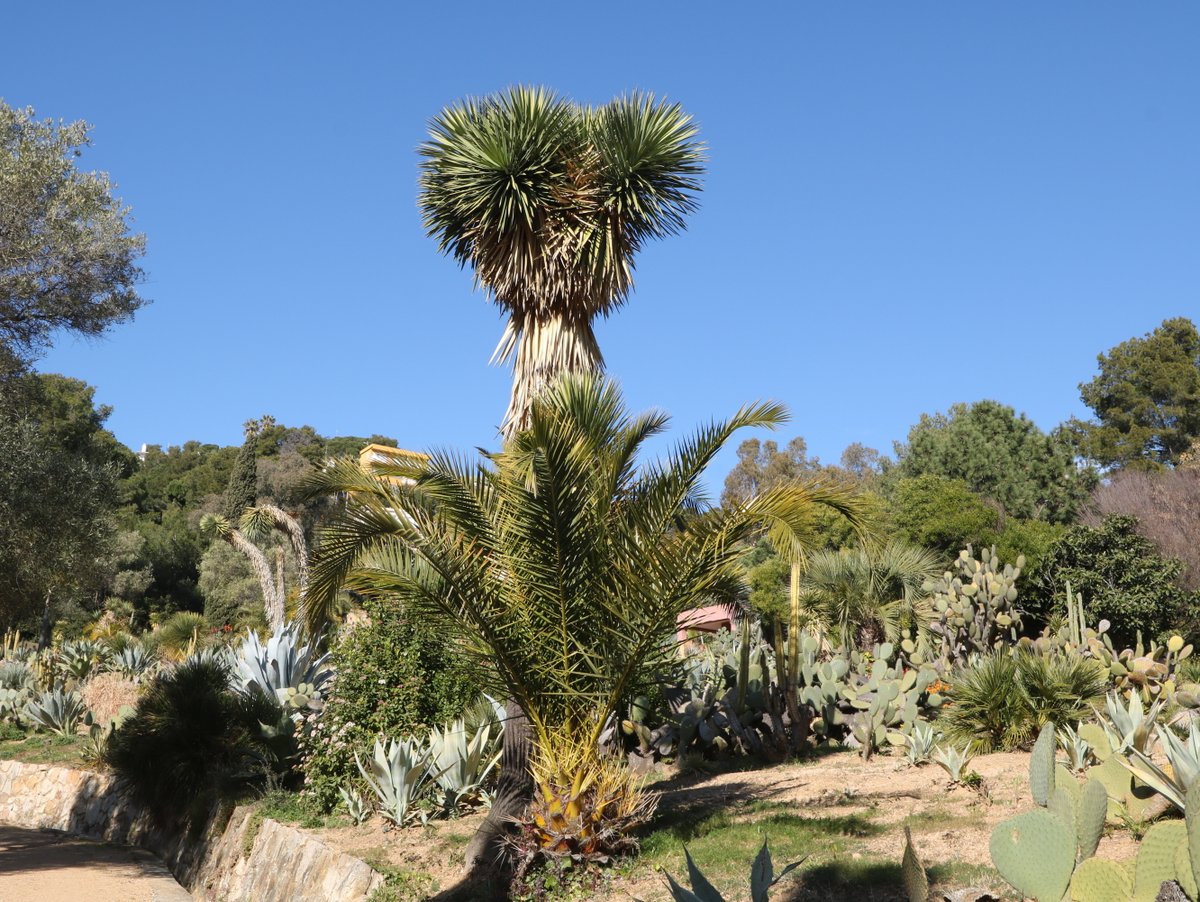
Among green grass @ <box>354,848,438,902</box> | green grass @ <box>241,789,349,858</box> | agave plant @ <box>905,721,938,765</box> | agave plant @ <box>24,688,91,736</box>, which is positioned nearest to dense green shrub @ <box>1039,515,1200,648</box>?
agave plant @ <box>905,721,938,765</box>

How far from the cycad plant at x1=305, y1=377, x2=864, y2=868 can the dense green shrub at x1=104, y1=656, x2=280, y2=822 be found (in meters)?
4.79

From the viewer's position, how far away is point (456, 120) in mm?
11484

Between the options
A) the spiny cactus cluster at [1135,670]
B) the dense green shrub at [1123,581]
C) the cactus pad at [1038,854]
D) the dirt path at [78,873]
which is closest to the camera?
the cactus pad at [1038,854]

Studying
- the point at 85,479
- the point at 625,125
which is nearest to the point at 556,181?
the point at 625,125

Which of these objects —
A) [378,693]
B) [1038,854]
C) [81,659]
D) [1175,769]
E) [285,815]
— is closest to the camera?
[1038,854]

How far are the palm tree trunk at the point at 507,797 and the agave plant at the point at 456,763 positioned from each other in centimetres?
99

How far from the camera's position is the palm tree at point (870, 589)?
773 inches

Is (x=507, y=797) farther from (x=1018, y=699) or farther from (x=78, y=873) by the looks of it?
(x=1018, y=699)

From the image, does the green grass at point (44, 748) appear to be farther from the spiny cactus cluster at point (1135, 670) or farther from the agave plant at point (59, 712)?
the spiny cactus cluster at point (1135, 670)

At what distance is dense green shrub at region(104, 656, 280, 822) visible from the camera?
505 inches

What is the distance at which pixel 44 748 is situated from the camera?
16.4 meters

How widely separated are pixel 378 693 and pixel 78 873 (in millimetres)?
3776

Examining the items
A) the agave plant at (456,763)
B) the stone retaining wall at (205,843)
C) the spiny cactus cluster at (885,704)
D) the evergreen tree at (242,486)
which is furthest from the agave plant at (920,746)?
the evergreen tree at (242,486)

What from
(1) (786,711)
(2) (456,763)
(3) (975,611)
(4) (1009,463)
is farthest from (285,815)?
(4) (1009,463)
